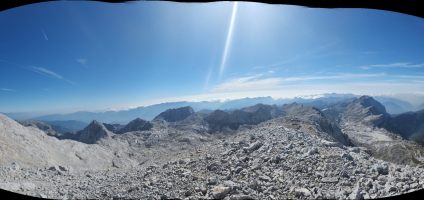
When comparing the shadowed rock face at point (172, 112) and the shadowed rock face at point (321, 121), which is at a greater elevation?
the shadowed rock face at point (172, 112)

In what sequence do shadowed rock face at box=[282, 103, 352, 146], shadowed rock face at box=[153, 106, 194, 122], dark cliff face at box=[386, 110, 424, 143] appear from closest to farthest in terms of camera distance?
dark cliff face at box=[386, 110, 424, 143]
shadowed rock face at box=[153, 106, 194, 122]
shadowed rock face at box=[282, 103, 352, 146]

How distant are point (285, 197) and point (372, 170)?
2.92 ft

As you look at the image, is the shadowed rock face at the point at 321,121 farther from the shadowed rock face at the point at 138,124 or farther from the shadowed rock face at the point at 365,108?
the shadowed rock face at the point at 138,124

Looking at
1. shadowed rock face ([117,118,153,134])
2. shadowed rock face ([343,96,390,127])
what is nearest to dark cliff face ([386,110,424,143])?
shadowed rock face ([343,96,390,127])

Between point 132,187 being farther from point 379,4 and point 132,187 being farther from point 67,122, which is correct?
point 67,122

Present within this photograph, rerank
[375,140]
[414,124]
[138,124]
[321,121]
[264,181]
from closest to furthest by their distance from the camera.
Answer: [264,181], [414,124], [321,121], [138,124], [375,140]

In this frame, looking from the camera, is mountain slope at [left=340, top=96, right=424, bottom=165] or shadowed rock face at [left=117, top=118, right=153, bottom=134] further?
shadowed rock face at [left=117, top=118, right=153, bottom=134]

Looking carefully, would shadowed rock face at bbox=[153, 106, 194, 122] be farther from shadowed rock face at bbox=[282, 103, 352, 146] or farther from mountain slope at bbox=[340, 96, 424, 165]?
mountain slope at bbox=[340, 96, 424, 165]

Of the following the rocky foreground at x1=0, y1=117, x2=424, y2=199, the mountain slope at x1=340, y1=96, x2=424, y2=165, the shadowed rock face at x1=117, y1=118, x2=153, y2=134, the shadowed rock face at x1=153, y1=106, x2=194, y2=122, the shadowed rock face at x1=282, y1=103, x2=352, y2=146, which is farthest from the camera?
the shadowed rock face at x1=117, y1=118, x2=153, y2=134

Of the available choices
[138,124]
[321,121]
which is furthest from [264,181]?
[138,124]

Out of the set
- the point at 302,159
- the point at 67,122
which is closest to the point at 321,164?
the point at 302,159

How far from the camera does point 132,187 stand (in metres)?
2.17

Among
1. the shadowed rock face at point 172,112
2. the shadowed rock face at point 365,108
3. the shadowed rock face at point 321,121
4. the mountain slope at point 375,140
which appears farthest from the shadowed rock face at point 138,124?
the mountain slope at point 375,140

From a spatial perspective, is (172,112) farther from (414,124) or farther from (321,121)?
(414,124)
